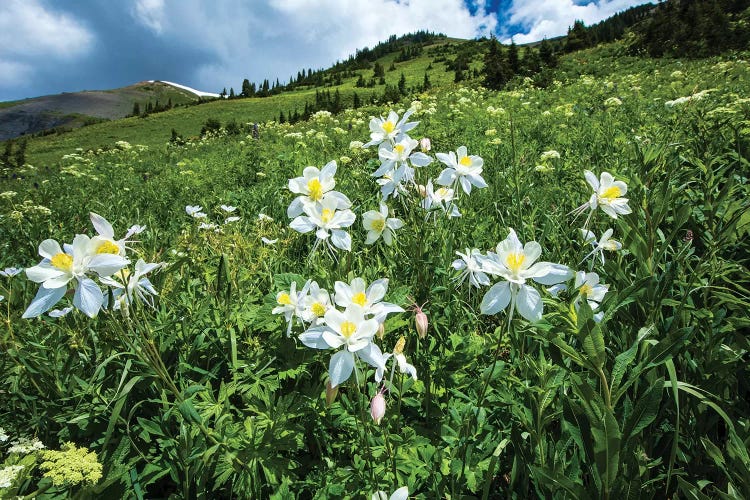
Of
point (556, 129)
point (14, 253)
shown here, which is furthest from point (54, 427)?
point (556, 129)

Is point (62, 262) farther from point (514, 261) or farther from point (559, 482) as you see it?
Answer: point (559, 482)

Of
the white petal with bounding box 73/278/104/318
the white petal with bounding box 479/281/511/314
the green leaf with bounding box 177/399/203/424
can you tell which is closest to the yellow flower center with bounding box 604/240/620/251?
the white petal with bounding box 479/281/511/314

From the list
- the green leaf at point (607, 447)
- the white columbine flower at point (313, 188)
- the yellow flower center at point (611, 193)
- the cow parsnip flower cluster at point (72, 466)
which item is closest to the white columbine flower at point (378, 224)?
the white columbine flower at point (313, 188)

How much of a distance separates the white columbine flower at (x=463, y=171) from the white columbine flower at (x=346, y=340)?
3.20 ft

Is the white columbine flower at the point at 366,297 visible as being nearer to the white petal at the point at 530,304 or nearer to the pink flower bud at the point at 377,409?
the pink flower bud at the point at 377,409

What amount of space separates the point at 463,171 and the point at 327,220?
0.76 metres

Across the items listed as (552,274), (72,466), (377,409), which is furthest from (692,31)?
(72,466)

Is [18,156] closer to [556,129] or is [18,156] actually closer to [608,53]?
[556,129]

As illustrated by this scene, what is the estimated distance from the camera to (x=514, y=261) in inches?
43.3

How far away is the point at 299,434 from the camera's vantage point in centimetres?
138

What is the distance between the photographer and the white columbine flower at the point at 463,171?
1816 millimetres

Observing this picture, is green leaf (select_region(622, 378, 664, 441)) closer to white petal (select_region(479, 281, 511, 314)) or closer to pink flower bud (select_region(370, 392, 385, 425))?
white petal (select_region(479, 281, 511, 314))

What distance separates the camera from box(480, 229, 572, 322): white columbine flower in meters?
1.07

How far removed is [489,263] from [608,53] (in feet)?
81.8
